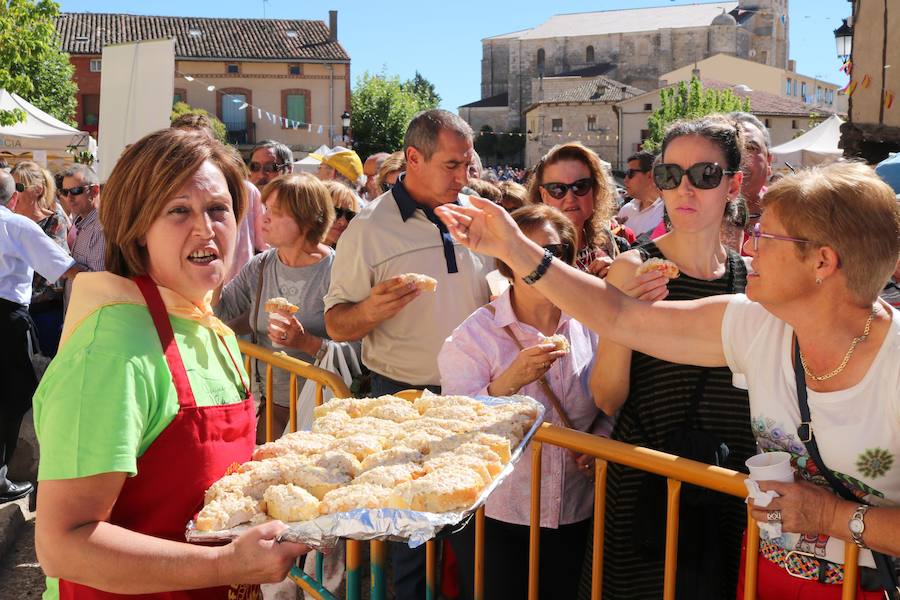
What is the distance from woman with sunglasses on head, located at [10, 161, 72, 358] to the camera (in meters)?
6.87

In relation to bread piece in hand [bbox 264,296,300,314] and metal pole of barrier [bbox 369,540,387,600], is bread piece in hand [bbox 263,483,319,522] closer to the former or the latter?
metal pole of barrier [bbox 369,540,387,600]

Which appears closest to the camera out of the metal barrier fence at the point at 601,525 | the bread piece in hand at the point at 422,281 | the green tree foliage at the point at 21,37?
the metal barrier fence at the point at 601,525

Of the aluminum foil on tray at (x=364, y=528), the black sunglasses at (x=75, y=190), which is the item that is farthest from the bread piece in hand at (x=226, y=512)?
the black sunglasses at (x=75, y=190)

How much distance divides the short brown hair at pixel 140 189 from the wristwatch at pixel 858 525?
1739 millimetres

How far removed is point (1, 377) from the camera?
5.85m

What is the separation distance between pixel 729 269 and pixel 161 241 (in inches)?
74.9

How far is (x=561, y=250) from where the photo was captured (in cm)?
338

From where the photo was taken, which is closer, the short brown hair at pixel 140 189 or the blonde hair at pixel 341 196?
the short brown hair at pixel 140 189

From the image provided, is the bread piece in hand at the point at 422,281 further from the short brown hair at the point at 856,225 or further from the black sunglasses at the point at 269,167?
the black sunglasses at the point at 269,167

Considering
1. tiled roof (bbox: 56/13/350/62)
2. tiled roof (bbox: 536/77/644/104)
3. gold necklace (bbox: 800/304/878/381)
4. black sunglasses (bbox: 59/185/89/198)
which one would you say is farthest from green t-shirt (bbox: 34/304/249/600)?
Answer: tiled roof (bbox: 536/77/644/104)

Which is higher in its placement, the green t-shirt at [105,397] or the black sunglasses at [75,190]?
the black sunglasses at [75,190]

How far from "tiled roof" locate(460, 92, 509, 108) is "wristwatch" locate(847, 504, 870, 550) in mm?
85422

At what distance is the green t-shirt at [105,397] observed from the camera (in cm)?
171

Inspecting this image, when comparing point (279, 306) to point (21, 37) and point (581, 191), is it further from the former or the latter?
point (21, 37)
